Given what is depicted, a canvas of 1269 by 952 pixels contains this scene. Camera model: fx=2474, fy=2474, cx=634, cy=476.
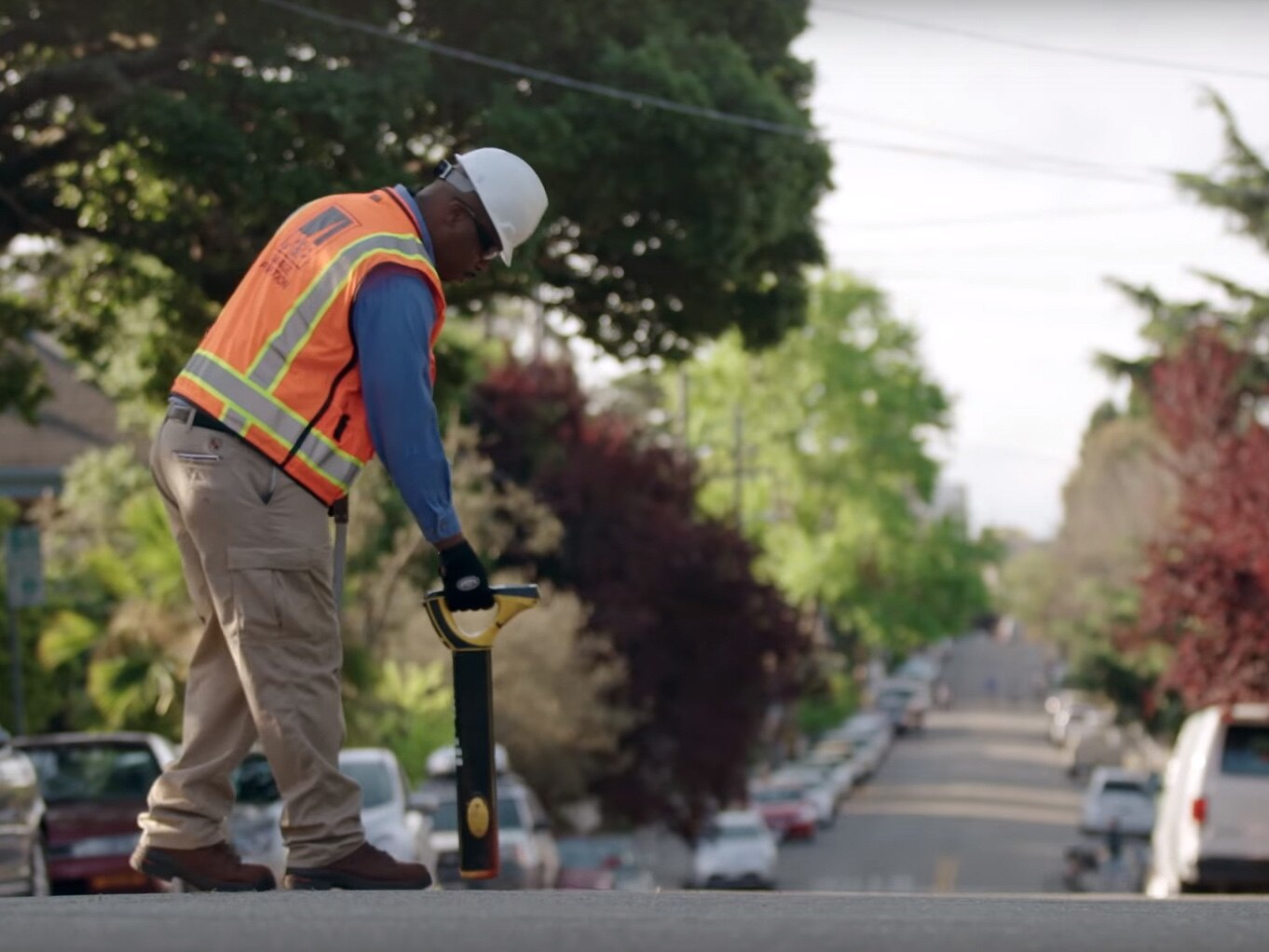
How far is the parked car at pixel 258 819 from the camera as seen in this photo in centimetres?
1422

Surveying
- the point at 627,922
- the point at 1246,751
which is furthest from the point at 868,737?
the point at 627,922

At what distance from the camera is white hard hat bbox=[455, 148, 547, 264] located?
6.91 metres

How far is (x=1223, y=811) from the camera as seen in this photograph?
53.7ft

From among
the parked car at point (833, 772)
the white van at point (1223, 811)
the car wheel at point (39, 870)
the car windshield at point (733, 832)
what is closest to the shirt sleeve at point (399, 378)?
the car wheel at point (39, 870)

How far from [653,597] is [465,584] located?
101ft

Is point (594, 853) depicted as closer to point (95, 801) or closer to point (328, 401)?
point (95, 801)

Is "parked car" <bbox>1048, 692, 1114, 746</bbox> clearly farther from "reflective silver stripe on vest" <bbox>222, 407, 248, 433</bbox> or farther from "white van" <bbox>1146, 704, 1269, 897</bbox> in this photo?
"reflective silver stripe on vest" <bbox>222, 407, 248, 433</bbox>

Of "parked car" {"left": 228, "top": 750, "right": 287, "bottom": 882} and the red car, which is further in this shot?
the red car

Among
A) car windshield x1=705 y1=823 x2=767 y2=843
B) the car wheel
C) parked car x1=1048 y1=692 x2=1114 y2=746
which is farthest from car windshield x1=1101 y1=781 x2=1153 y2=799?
parked car x1=1048 y1=692 x2=1114 y2=746

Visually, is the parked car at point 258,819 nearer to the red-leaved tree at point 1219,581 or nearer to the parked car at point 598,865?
the parked car at point 598,865

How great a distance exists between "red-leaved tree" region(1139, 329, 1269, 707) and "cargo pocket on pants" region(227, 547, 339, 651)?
20478 millimetres

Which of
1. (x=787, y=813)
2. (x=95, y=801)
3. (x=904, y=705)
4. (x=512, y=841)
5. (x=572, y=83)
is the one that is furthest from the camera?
(x=904, y=705)

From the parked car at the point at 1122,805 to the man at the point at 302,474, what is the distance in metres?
34.3

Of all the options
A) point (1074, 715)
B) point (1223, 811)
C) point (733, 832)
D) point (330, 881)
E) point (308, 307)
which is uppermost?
point (308, 307)
